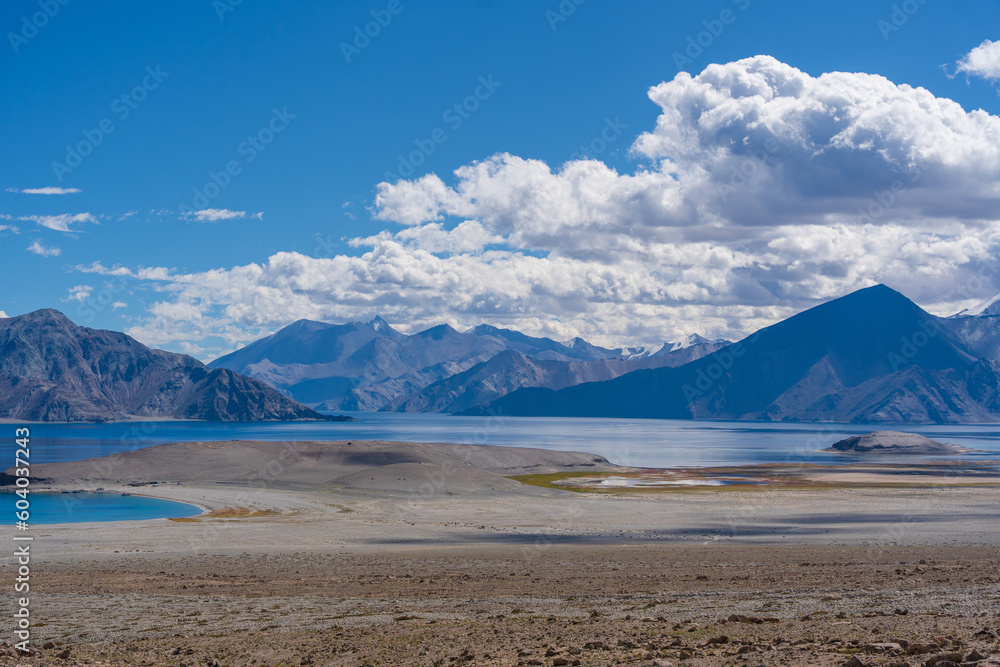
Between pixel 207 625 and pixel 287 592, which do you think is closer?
pixel 207 625

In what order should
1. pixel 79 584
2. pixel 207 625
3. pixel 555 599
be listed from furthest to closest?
pixel 79 584
pixel 555 599
pixel 207 625

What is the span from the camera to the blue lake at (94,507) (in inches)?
2739

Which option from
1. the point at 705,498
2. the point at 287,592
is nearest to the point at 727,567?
the point at 287,592

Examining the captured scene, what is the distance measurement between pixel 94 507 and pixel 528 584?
204 feet

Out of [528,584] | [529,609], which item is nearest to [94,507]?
[528,584]

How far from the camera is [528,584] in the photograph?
32.5 m

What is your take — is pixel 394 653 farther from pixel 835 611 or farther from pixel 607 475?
pixel 607 475

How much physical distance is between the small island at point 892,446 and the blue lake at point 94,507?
16355cm

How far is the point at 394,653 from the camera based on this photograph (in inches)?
804

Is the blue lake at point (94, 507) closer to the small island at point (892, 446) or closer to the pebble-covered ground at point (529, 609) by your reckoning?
the pebble-covered ground at point (529, 609)

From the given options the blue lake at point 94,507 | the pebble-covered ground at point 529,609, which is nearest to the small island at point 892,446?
the pebble-covered ground at point 529,609

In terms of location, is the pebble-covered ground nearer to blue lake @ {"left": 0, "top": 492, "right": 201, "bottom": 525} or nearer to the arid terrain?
the arid terrain

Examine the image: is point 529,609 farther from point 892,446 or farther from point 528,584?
point 892,446

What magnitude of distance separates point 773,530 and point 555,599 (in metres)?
32.3
